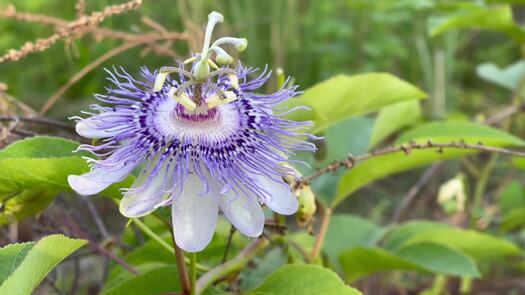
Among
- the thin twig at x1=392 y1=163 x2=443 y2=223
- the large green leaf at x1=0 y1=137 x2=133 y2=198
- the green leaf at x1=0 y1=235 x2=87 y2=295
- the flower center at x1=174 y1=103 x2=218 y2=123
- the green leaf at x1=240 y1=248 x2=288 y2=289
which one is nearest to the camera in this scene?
the green leaf at x1=0 y1=235 x2=87 y2=295

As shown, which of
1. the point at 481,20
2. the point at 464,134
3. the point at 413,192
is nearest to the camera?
the point at 464,134

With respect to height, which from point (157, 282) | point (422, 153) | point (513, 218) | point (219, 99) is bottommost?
point (513, 218)

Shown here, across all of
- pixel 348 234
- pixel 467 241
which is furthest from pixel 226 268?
pixel 467 241

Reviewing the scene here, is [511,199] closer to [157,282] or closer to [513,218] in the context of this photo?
[513,218]

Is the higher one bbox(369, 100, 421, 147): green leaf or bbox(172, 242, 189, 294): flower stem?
bbox(369, 100, 421, 147): green leaf

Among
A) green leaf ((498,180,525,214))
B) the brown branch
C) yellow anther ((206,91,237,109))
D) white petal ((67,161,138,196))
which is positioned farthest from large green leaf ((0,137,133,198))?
green leaf ((498,180,525,214))

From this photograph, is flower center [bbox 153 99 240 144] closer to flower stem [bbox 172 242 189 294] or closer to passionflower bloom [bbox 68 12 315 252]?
passionflower bloom [bbox 68 12 315 252]

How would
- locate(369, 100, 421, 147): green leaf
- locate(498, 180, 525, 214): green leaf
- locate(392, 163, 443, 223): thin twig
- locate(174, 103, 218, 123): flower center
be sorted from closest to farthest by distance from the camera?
locate(174, 103, 218, 123): flower center < locate(369, 100, 421, 147): green leaf < locate(392, 163, 443, 223): thin twig < locate(498, 180, 525, 214): green leaf

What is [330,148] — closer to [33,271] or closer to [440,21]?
[440,21]
